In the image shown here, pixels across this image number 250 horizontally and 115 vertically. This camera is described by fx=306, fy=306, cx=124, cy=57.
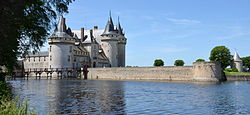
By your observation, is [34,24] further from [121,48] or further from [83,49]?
[121,48]

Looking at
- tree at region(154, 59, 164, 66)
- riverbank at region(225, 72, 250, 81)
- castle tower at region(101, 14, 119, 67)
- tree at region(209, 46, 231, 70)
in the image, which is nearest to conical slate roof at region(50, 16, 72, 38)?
castle tower at region(101, 14, 119, 67)

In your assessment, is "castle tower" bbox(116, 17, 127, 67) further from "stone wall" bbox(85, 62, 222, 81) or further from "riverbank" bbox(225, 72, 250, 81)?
"riverbank" bbox(225, 72, 250, 81)

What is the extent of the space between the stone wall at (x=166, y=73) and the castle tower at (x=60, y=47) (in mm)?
5546

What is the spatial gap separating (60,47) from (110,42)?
12177 mm

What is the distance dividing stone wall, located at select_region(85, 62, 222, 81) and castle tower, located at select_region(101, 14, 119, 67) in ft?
30.8

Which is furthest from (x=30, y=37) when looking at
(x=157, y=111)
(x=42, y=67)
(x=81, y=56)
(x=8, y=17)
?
(x=42, y=67)

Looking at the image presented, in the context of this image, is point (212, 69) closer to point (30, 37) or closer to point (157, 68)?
point (157, 68)

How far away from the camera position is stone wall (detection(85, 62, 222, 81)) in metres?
45.0

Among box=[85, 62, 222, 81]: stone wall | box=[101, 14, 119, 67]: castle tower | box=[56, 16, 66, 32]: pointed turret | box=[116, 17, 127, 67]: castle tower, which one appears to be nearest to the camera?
box=[85, 62, 222, 81]: stone wall

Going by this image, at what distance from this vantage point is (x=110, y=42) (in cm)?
6825

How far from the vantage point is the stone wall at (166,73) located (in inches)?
1773

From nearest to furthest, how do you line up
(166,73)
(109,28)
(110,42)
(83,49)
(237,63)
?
(166,73)
(83,49)
(109,28)
(110,42)
(237,63)

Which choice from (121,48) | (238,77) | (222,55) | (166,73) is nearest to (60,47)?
(121,48)

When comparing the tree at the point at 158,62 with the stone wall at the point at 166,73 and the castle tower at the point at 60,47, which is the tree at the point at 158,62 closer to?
the stone wall at the point at 166,73
